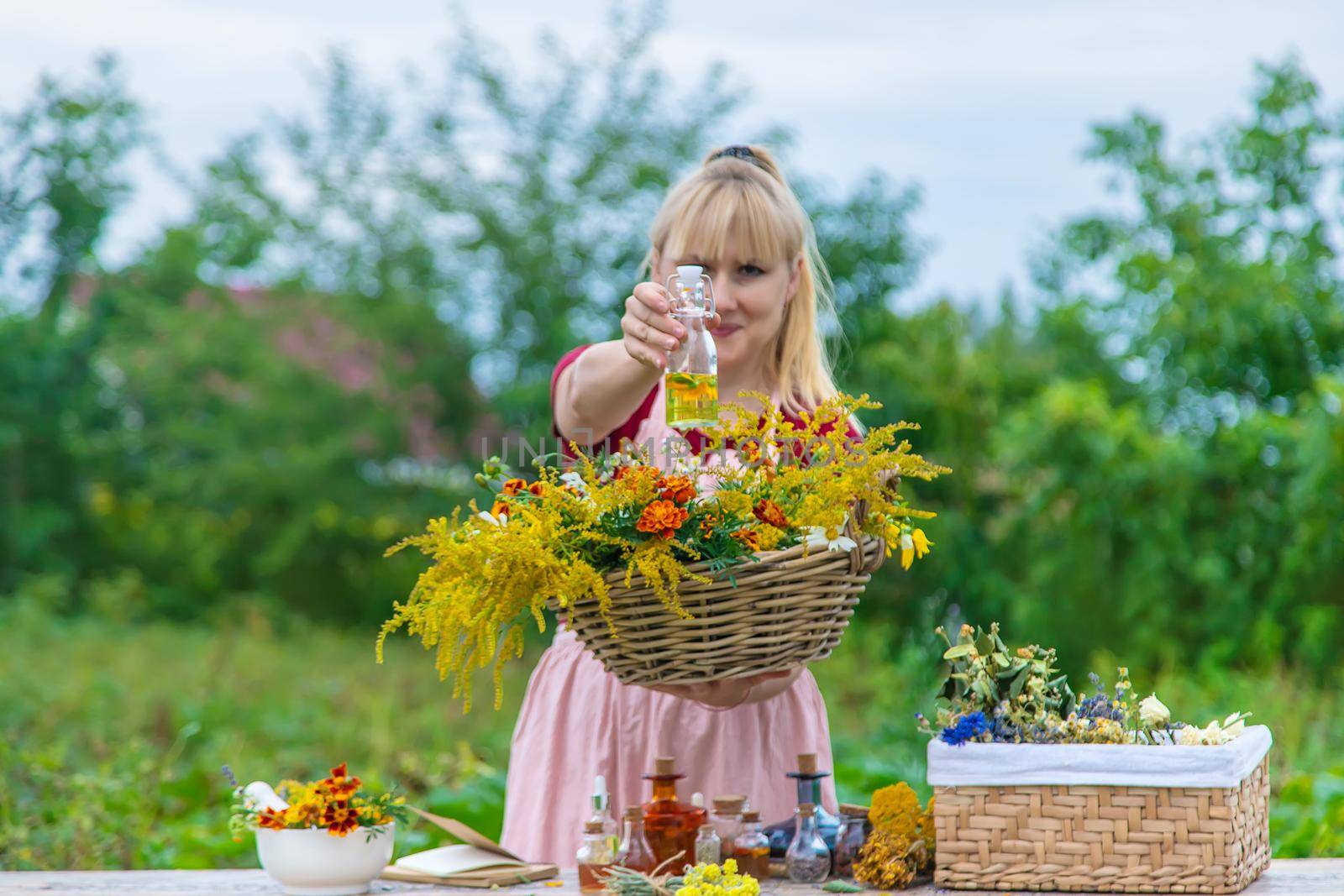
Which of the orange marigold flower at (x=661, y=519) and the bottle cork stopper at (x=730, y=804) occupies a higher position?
the orange marigold flower at (x=661, y=519)

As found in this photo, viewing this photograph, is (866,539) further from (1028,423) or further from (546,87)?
(546,87)

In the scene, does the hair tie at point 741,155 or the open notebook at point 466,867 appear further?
the hair tie at point 741,155

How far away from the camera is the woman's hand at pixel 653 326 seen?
2104mm

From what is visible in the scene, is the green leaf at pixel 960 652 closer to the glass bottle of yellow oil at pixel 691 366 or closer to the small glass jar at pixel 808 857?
the small glass jar at pixel 808 857

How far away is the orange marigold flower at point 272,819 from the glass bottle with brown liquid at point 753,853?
2.16 feet

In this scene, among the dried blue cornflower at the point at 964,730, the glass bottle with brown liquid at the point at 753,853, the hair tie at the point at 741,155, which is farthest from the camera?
the hair tie at the point at 741,155

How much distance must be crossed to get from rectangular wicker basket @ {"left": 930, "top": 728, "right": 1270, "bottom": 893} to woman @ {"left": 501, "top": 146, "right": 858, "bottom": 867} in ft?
1.39

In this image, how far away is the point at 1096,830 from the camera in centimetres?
189

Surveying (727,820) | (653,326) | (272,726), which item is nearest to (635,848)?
(727,820)

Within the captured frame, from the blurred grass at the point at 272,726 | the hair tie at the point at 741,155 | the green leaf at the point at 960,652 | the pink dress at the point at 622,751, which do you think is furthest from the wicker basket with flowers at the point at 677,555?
the blurred grass at the point at 272,726

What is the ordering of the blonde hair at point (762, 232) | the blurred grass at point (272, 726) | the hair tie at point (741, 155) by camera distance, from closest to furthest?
the blonde hair at point (762, 232) → the hair tie at point (741, 155) → the blurred grass at point (272, 726)

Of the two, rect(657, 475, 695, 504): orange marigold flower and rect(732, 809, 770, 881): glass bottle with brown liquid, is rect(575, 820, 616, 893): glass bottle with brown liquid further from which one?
rect(657, 475, 695, 504): orange marigold flower

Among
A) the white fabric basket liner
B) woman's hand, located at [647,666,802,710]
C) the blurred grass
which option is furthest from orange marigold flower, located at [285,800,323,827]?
the blurred grass

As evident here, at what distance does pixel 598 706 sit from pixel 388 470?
5842mm
